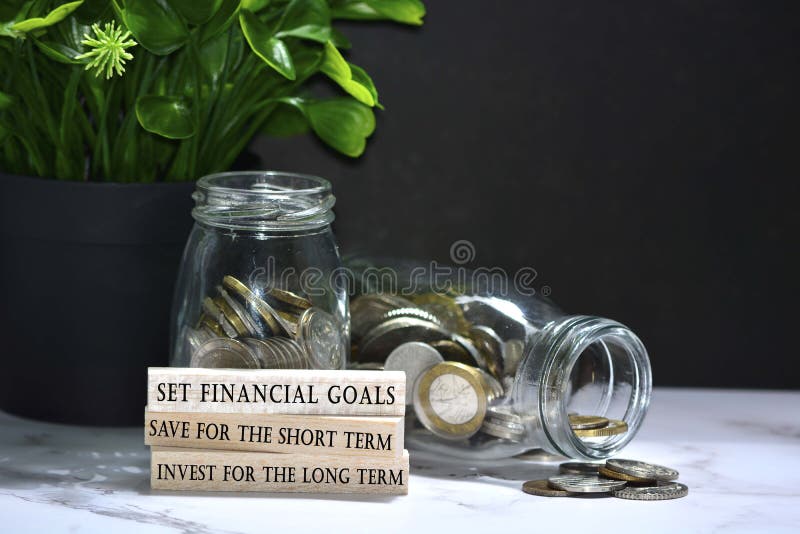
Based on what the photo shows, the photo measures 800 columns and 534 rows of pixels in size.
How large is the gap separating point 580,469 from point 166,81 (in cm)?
55

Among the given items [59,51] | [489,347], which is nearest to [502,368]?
[489,347]

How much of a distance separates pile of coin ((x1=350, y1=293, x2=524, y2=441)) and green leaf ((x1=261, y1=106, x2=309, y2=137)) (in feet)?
0.64

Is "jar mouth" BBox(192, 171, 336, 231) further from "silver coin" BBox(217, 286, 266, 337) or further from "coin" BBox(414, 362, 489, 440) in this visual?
"coin" BBox(414, 362, 489, 440)

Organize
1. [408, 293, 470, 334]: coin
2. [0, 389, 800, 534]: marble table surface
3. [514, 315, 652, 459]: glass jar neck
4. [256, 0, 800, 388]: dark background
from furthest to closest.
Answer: [256, 0, 800, 388]: dark background < [408, 293, 470, 334]: coin < [514, 315, 652, 459]: glass jar neck < [0, 389, 800, 534]: marble table surface

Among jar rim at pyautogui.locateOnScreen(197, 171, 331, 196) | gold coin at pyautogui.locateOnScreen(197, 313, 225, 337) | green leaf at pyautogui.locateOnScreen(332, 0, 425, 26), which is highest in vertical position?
green leaf at pyautogui.locateOnScreen(332, 0, 425, 26)

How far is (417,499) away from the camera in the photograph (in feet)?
3.10

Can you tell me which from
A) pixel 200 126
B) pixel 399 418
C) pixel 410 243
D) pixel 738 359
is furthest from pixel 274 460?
pixel 738 359

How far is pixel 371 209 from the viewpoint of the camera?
1318 mm

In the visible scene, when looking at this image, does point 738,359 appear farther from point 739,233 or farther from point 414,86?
point 414,86

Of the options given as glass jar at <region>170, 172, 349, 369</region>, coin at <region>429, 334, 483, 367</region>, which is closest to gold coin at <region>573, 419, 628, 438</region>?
coin at <region>429, 334, 483, 367</region>

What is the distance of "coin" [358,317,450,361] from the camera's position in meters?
1.08

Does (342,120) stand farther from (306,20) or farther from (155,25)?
(155,25)

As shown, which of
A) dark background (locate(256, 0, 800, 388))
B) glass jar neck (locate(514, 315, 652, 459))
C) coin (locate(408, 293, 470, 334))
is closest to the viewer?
glass jar neck (locate(514, 315, 652, 459))

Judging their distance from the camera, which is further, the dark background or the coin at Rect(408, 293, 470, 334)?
the dark background
